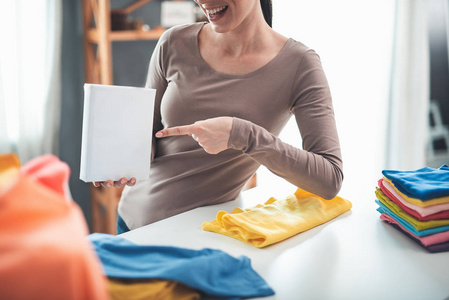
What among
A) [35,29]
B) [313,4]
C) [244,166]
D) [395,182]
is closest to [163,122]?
[244,166]

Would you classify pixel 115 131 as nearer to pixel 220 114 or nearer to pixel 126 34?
pixel 220 114

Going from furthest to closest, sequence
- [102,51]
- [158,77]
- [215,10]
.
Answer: [102,51], [158,77], [215,10]

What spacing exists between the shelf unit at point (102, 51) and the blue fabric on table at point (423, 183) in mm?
1602

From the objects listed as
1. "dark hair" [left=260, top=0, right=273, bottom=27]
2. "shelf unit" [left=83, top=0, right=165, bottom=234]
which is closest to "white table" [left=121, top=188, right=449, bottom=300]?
"dark hair" [left=260, top=0, right=273, bottom=27]

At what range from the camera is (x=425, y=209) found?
0.98 metres

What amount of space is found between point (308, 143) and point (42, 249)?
32.8 inches

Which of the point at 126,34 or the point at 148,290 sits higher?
the point at 126,34

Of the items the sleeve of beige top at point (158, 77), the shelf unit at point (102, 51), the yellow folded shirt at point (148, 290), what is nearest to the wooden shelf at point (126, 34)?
the shelf unit at point (102, 51)

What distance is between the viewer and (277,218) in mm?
1079

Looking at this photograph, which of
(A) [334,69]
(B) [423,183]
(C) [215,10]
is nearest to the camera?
(B) [423,183]

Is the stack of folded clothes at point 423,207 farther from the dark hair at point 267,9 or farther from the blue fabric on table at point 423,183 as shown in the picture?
the dark hair at point 267,9

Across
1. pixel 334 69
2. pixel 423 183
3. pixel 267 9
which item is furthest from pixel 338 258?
pixel 334 69

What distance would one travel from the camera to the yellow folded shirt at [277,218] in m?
0.99

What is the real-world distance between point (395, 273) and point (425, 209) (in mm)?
190
